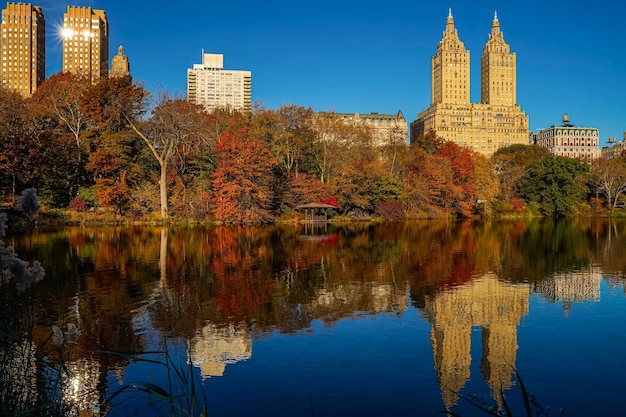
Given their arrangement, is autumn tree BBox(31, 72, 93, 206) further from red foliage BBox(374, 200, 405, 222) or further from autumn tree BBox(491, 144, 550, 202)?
autumn tree BBox(491, 144, 550, 202)

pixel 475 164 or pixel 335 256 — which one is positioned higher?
pixel 475 164

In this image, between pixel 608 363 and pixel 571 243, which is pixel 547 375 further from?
pixel 571 243

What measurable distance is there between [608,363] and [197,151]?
37811mm

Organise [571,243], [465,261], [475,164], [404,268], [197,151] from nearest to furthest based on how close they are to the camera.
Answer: [404,268] → [465,261] → [571,243] → [197,151] → [475,164]

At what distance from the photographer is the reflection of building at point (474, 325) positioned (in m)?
8.18

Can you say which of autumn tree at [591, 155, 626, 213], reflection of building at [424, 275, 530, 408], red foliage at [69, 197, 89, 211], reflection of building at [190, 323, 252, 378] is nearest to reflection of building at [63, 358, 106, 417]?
reflection of building at [190, 323, 252, 378]

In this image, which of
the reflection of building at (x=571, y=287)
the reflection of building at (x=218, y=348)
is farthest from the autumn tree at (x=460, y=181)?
the reflection of building at (x=218, y=348)

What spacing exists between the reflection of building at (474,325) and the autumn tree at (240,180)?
27.1 m

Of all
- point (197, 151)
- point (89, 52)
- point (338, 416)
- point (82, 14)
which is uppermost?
point (82, 14)

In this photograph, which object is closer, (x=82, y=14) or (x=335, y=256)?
(x=335, y=256)

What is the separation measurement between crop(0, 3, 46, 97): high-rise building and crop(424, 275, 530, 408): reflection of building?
11655 centimetres

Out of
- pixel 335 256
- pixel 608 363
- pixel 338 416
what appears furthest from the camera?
pixel 335 256

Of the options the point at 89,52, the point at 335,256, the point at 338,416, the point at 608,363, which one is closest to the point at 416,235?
the point at 335,256

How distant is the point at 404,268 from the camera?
60.3ft
